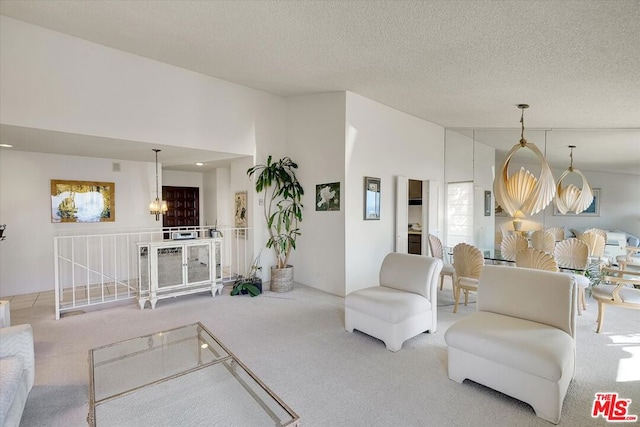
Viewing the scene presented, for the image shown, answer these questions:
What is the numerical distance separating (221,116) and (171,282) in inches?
109

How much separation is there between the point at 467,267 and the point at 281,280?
9.56 ft

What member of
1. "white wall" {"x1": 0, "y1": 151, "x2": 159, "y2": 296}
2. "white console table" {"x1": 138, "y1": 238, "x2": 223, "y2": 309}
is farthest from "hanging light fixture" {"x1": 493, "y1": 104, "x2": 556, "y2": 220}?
"white wall" {"x1": 0, "y1": 151, "x2": 159, "y2": 296}

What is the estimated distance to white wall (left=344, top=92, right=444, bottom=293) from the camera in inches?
193

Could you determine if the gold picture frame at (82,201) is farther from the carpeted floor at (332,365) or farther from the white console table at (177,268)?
the white console table at (177,268)

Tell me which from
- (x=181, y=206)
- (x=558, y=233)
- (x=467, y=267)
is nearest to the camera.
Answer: (x=467, y=267)

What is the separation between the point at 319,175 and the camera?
5.23 meters

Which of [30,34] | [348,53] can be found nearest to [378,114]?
[348,53]

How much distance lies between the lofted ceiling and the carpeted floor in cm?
254

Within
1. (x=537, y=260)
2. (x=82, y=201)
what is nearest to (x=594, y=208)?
(x=537, y=260)

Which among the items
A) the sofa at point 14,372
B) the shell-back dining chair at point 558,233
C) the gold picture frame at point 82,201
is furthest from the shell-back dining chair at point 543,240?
the gold picture frame at point 82,201

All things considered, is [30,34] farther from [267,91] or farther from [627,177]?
[627,177]

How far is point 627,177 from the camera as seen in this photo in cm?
530

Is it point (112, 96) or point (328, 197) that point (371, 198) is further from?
point (112, 96)

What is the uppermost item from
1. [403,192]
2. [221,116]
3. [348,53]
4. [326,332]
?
[348,53]
